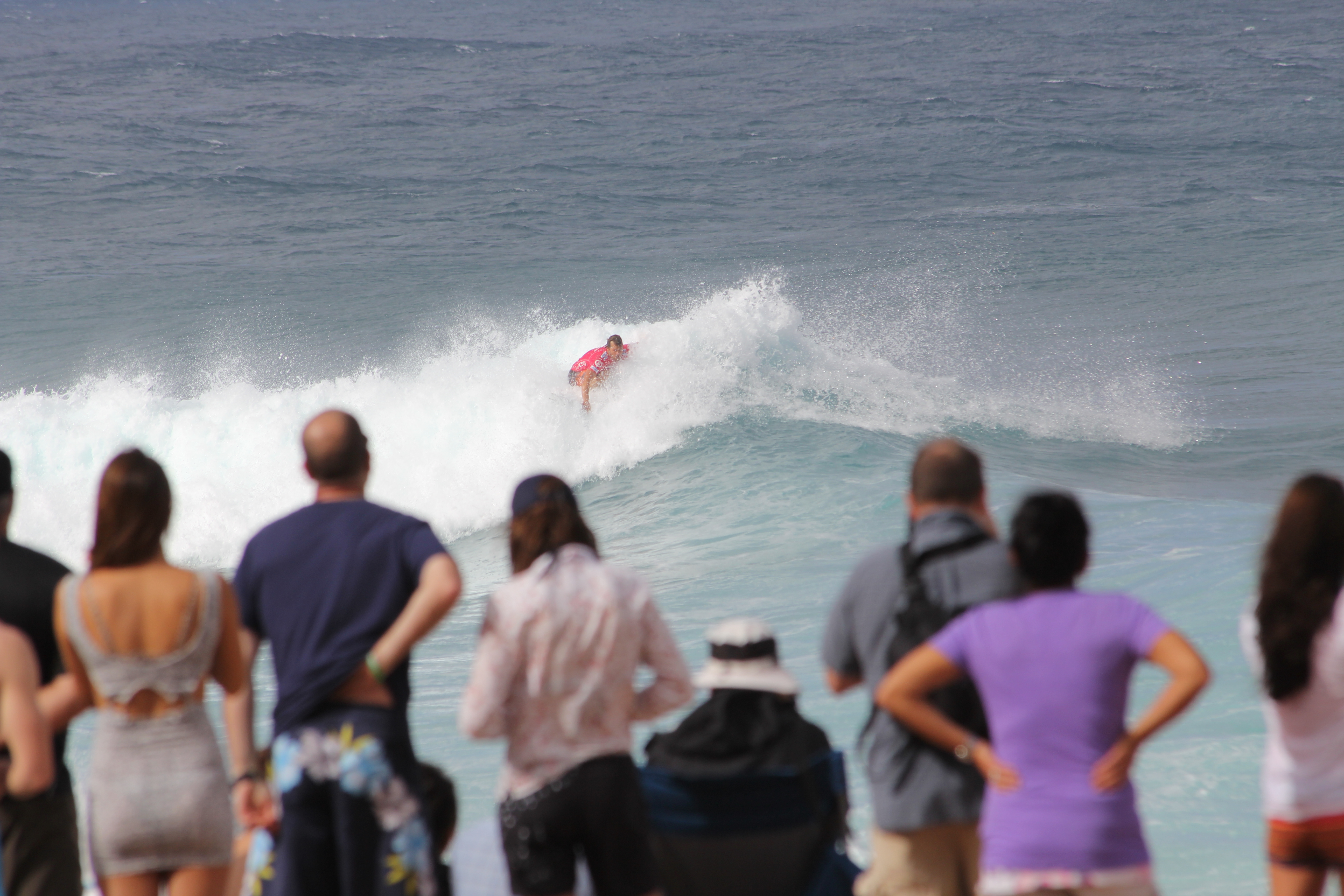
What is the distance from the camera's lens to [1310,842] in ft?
9.14

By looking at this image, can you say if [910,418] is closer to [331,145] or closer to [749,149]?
[749,149]

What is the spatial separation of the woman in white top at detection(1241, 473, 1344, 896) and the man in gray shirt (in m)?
0.52

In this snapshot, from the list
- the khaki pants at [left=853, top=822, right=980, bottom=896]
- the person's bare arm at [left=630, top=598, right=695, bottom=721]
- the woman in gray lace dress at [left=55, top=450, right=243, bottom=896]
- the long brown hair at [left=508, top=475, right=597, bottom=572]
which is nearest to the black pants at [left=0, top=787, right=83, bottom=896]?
the woman in gray lace dress at [left=55, top=450, right=243, bottom=896]

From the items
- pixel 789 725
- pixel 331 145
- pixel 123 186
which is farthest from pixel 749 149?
pixel 789 725

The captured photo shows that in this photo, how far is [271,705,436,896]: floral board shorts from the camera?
2.87m

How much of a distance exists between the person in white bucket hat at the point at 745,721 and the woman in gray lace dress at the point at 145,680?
1.05 meters

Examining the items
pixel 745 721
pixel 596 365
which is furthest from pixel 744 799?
pixel 596 365

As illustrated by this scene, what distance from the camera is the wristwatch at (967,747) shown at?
8.72 feet

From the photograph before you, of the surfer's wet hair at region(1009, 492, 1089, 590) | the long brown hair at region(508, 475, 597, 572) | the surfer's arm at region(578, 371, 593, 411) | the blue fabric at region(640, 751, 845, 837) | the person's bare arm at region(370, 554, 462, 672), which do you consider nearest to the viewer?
the surfer's wet hair at region(1009, 492, 1089, 590)

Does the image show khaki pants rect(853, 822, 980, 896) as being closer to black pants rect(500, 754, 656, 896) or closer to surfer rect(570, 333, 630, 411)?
black pants rect(500, 754, 656, 896)

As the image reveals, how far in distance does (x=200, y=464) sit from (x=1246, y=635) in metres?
12.8

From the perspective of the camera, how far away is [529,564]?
2.97 meters

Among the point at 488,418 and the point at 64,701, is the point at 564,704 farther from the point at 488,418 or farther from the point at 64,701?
the point at 488,418

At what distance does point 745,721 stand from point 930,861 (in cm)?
55
